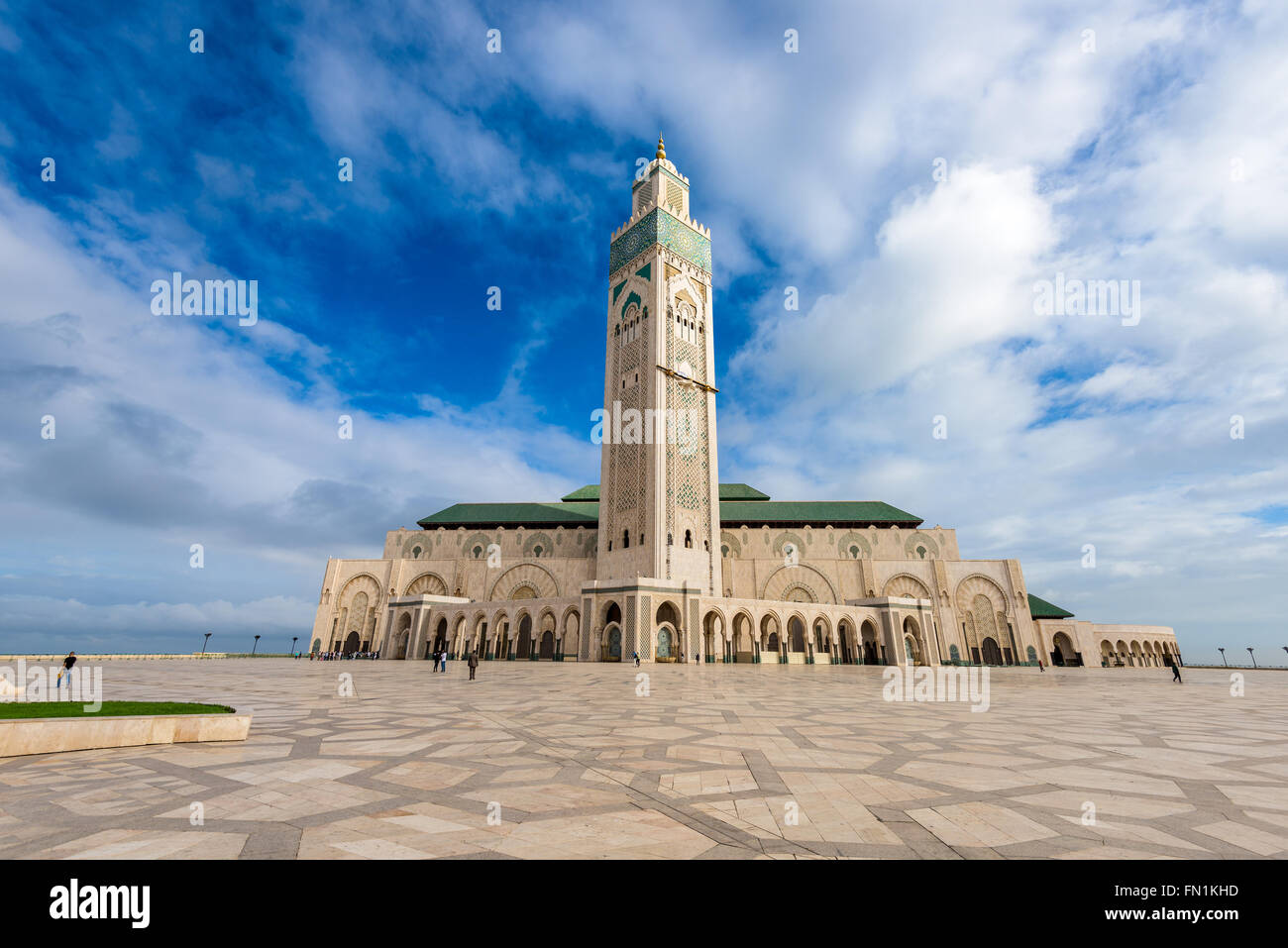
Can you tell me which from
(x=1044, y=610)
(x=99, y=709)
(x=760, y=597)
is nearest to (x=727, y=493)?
(x=760, y=597)

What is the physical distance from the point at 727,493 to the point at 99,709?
47459mm

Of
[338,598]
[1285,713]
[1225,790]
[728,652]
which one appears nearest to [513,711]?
[1225,790]

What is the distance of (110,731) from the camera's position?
5.58 metres

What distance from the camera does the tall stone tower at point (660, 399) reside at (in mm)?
34844

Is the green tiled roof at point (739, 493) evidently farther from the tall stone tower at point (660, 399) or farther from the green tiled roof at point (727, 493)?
the tall stone tower at point (660, 399)

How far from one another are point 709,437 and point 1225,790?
34279mm

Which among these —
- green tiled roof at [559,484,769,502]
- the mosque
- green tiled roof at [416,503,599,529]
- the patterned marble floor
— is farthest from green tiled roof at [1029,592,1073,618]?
the patterned marble floor

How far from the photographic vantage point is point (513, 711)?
Result: 8.98m

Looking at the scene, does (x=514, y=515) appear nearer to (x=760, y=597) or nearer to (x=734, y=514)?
(x=734, y=514)

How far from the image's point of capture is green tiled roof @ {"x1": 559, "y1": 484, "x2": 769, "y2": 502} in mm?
50906

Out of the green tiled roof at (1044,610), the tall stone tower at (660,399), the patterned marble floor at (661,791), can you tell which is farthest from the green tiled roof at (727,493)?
the patterned marble floor at (661,791)

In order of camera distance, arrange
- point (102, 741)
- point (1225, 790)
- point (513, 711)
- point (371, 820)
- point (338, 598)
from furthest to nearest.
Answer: point (338, 598) < point (513, 711) < point (102, 741) < point (1225, 790) < point (371, 820)

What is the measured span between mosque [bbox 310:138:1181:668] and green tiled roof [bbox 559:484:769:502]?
0.27 metres
